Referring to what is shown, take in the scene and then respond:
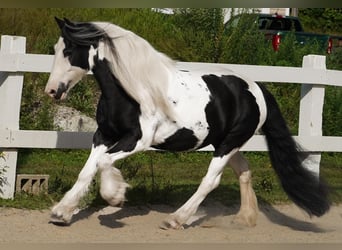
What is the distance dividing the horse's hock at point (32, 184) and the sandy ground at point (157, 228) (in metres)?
0.51

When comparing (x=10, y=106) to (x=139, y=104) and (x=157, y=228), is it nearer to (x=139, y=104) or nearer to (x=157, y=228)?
(x=139, y=104)

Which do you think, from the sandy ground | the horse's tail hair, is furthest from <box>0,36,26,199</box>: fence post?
the horse's tail hair

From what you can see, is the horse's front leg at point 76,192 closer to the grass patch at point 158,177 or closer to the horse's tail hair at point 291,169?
the grass patch at point 158,177

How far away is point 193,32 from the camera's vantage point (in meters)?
13.5

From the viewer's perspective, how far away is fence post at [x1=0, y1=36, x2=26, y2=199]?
24.1ft

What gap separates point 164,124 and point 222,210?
1793mm

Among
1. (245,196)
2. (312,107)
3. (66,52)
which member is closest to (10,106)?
(66,52)

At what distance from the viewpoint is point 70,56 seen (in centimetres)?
610

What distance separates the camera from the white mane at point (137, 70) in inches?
242

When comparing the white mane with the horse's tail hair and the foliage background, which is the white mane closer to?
the horse's tail hair

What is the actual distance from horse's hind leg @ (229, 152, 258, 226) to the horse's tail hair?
0.95 ft

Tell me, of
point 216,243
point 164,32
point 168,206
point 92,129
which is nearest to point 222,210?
point 168,206

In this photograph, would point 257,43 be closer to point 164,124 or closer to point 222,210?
point 222,210

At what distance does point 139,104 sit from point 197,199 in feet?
3.26
